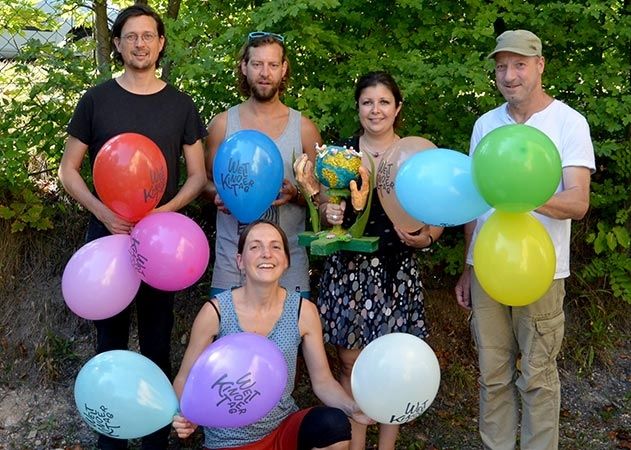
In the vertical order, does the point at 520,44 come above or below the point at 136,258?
above

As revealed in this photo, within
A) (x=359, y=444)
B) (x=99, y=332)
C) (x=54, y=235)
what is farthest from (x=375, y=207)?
(x=54, y=235)

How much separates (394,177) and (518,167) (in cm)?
61

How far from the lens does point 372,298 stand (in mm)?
2982

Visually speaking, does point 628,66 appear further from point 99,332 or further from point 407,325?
point 99,332

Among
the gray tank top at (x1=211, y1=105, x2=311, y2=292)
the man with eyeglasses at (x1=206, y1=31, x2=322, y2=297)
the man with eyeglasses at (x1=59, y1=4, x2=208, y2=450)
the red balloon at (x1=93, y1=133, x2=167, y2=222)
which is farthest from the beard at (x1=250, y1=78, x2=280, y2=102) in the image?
the red balloon at (x1=93, y1=133, x2=167, y2=222)

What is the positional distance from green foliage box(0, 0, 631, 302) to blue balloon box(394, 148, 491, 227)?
778 mm

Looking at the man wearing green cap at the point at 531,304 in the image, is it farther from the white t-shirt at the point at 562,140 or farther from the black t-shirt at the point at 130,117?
the black t-shirt at the point at 130,117

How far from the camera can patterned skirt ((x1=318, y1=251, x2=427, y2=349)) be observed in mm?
2984

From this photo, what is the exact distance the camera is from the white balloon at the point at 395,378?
94.6 inches

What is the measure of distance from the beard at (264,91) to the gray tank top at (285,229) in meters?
0.13

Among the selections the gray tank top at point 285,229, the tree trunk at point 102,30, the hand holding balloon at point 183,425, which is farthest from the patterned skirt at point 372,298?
the tree trunk at point 102,30

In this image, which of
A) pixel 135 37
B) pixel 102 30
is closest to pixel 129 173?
pixel 135 37

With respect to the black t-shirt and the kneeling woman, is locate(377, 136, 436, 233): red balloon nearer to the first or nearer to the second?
the kneeling woman

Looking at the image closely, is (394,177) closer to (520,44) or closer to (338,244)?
(338,244)
